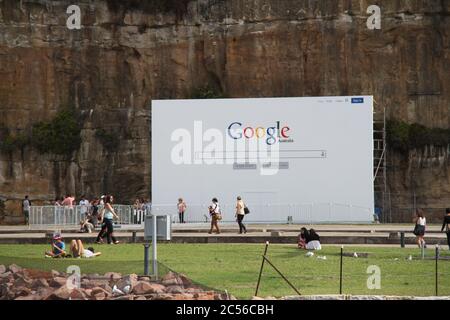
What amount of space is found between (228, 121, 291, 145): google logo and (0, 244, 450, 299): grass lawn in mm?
17138

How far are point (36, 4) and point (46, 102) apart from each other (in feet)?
20.2

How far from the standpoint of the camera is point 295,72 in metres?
65.6

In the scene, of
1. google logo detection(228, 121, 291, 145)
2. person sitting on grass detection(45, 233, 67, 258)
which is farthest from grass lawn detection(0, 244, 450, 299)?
google logo detection(228, 121, 291, 145)

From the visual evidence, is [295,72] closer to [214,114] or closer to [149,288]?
[214,114]

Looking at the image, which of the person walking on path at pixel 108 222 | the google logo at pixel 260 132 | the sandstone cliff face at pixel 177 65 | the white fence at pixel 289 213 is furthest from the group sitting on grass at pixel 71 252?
the sandstone cliff face at pixel 177 65

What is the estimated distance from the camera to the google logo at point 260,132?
52.7 meters

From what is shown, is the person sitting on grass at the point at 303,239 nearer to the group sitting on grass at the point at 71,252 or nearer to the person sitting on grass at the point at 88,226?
the group sitting on grass at the point at 71,252

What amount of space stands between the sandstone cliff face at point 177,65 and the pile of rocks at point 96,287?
41520mm

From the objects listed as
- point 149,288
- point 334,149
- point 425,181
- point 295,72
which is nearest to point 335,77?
point 295,72

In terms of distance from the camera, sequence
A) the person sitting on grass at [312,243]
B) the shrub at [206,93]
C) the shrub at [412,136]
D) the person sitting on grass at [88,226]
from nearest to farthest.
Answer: the person sitting on grass at [312,243] → the person sitting on grass at [88,226] → the shrub at [412,136] → the shrub at [206,93]

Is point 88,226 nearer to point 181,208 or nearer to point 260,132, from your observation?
point 181,208

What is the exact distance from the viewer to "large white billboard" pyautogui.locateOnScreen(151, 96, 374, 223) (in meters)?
52.4

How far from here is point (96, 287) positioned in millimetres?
21328

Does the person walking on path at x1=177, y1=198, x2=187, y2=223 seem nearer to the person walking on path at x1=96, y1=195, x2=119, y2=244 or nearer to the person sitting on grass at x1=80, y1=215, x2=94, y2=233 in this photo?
the person sitting on grass at x1=80, y1=215, x2=94, y2=233
